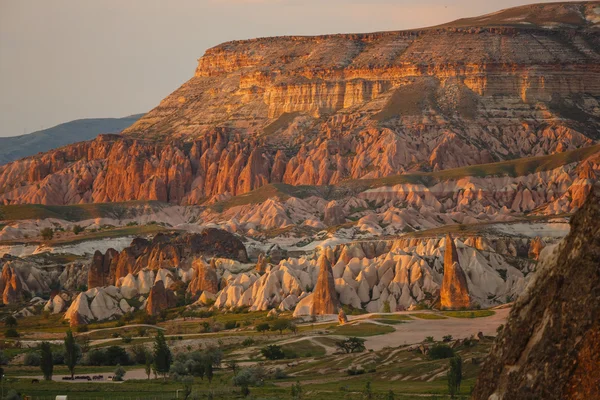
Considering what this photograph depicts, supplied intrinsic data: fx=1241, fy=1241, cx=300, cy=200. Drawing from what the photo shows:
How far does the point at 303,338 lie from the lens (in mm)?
85812

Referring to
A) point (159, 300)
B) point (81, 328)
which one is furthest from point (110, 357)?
point (159, 300)

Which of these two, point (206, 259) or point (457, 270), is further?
point (206, 259)

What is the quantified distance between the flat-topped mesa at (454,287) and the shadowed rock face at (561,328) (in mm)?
86756

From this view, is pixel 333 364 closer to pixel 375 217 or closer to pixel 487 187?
pixel 375 217

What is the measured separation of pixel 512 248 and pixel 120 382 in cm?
7766

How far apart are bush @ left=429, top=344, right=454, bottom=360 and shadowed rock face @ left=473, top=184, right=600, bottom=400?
156ft

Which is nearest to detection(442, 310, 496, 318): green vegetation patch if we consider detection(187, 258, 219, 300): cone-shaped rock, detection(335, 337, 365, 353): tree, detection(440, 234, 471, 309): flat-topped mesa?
detection(440, 234, 471, 309): flat-topped mesa

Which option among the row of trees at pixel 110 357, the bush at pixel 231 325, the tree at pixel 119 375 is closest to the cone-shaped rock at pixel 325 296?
the bush at pixel 231 325

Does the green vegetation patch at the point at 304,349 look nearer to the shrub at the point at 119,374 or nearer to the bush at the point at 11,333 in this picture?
the shrub at the point at 119,374

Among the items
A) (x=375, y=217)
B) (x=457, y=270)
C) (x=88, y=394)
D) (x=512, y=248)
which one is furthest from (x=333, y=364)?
(x=375, y=217)

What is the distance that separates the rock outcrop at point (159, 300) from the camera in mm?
120137

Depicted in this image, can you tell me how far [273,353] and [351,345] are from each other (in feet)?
17.3

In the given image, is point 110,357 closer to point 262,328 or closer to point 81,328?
point 262,328

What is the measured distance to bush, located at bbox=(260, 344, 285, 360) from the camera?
78.4 metres
